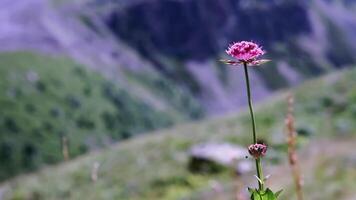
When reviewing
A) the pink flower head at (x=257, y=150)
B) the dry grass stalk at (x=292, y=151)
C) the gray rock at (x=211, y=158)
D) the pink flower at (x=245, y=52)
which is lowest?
the pink flower head at (x=257, y=150)

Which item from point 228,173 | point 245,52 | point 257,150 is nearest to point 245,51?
point 245,52

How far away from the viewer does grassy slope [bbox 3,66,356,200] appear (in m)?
23.7

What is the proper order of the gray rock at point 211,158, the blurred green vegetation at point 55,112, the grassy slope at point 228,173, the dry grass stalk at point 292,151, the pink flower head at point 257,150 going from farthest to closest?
the blurred green vegetation at point 55,112 → the gray rock at point 211,158 → the grassy slope at point 228,173 → the dry grass stalk at point 292,151 → the pink flower head at point 257,150

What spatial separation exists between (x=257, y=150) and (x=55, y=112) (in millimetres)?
147320

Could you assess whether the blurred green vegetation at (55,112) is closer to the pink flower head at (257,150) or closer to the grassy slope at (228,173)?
the grassy slope at (228,173)

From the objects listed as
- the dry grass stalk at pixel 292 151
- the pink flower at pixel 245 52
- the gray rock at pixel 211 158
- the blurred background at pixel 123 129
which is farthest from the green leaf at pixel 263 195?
the gray rock at pixel 211 158

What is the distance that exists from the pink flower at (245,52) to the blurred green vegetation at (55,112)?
121 metres

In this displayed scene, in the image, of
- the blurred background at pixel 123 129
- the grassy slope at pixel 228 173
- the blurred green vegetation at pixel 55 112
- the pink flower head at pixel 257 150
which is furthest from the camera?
the blurred green vegetation at pixel 55 112

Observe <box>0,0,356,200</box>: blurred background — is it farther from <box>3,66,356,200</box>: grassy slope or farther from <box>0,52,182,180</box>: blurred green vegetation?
<box>0,52,182,180</box>: blurred green vegetation

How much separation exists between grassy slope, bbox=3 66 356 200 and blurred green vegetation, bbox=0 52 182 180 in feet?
249

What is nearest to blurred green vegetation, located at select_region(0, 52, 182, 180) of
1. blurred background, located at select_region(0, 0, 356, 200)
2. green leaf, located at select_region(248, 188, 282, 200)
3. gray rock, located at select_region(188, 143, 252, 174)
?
blurred background, located at select_region(0, 0, 356, 200)

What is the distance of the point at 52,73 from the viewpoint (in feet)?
532

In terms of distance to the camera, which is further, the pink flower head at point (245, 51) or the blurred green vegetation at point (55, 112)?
the blurred green vegetation at point (55, 112)

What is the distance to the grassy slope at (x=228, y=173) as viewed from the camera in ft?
77.8
